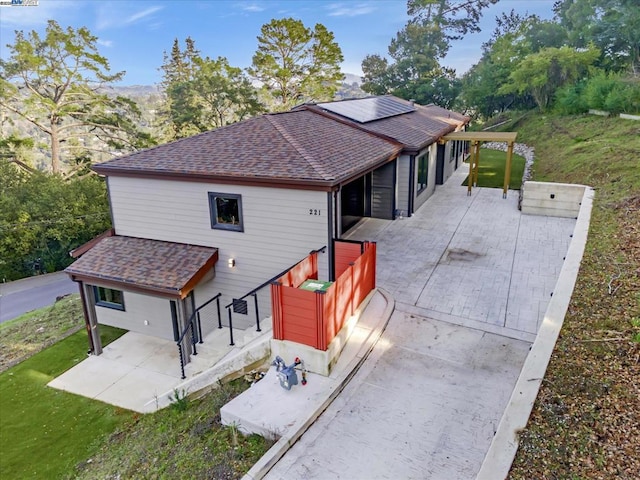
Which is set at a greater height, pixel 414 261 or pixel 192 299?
pixel 414 261

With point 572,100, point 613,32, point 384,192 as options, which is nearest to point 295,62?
point 572,100

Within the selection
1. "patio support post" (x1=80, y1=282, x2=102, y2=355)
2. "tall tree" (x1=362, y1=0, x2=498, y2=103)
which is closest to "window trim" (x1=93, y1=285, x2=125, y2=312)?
"patio support post" (x1=80, y1=282, x2=102, y2=355)

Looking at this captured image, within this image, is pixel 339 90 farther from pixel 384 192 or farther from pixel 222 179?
pixel 222 179

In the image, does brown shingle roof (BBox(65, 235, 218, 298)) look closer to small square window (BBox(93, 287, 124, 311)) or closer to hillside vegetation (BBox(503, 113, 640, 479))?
small square window (BBox(93, 287, 124, 311))

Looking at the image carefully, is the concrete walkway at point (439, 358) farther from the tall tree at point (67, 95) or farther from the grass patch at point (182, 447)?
the tall tree at point (67, 95)

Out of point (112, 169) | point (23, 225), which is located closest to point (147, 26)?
point (23, 225)

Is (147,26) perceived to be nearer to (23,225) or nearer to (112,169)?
(23,225)

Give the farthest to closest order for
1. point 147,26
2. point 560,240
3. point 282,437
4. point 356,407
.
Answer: point 147,26 → point 560,240 → point 356,407 → point 282,437
